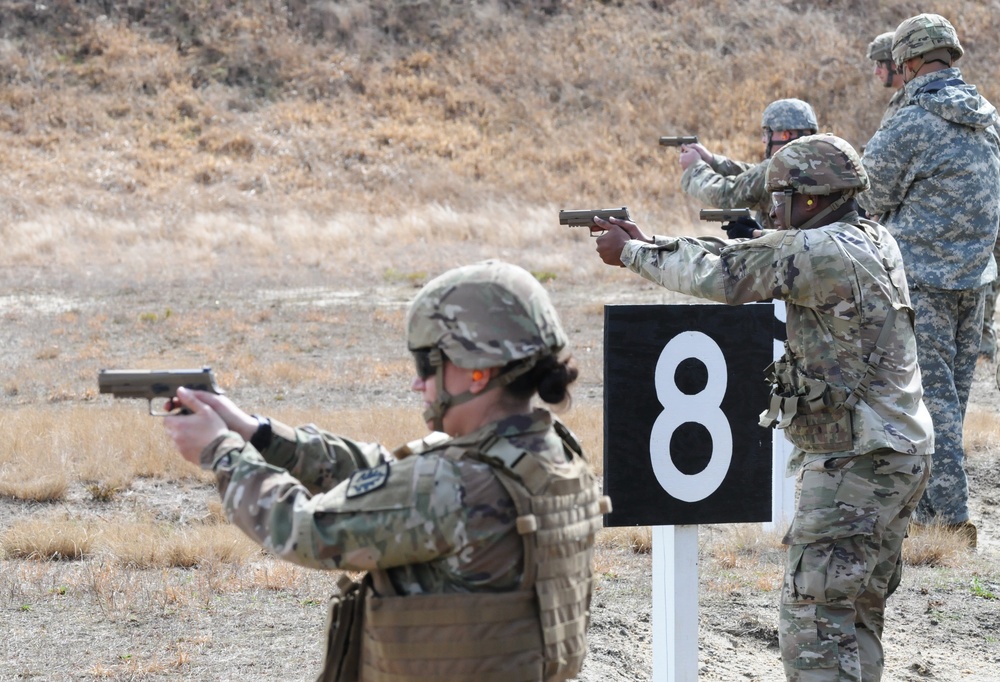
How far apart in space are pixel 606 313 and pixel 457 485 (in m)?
1.89

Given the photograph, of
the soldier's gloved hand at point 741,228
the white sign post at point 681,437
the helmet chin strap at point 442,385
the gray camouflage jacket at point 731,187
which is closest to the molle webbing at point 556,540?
the helmet chin strap at point 442,385

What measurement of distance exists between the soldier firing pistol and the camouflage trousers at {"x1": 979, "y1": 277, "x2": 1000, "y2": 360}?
4772mm

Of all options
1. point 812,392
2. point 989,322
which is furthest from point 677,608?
point 989,322

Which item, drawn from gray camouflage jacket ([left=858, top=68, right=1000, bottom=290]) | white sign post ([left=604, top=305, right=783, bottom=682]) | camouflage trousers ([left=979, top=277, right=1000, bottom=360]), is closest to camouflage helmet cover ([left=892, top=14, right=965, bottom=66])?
gray camouflage jacket ([left=858, top=68, right=1000, bottom=290])

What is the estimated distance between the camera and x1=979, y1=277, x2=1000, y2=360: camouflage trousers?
639 centimetres

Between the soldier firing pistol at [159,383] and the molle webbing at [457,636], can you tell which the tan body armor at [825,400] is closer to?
the molle webbing at [457,636]

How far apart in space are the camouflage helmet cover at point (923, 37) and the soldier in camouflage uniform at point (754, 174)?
0.83 metres

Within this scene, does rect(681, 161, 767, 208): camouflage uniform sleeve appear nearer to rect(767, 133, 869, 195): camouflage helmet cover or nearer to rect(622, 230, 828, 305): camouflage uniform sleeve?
rect(767, 133, 869, 195): camouflage helmet cover

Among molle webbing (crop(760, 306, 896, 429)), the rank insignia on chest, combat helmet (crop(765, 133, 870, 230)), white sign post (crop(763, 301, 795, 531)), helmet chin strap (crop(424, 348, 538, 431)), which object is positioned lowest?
white sign post (crop(763, 301, 795, 531))

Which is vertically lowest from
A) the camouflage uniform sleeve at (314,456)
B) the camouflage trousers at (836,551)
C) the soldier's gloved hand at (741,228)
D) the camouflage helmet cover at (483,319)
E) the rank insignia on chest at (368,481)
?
the camouflage trousers at (836,551)

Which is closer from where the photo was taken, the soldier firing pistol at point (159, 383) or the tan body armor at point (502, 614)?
the tan body armor at point (502, 614)

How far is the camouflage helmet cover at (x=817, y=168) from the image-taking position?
3.81 m

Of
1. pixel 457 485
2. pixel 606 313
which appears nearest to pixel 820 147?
pixel 606 313

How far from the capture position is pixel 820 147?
3818 millimetres
